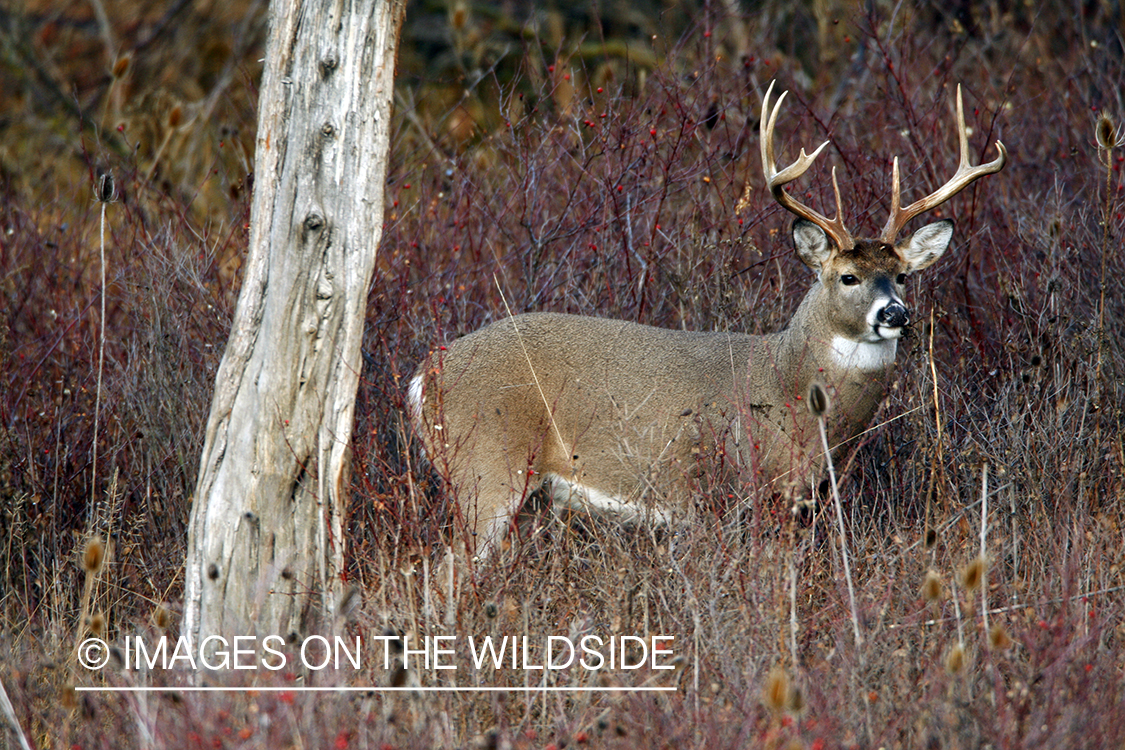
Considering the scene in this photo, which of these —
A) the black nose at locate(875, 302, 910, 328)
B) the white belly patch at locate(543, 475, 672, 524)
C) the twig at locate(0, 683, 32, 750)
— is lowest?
the twig at locate(0, 683, 32, 750)

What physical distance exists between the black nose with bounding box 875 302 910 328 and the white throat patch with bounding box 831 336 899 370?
0.61 ft

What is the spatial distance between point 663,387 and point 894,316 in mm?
922

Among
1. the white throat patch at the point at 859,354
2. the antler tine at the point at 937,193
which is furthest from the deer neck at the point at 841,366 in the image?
the antler tine at the point at 937,193

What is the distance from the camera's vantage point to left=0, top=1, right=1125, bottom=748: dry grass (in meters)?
3.10

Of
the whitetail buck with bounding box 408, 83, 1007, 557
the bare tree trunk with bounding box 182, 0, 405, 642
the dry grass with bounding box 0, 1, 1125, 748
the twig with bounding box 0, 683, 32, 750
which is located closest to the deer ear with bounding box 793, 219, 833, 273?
the whitetail buck with bounding box 408, 83, 1007, 557

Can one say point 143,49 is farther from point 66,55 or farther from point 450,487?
point 450,487

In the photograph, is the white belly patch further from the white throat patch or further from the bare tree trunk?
the bare tree trunk

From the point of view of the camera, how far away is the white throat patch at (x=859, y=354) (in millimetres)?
4766

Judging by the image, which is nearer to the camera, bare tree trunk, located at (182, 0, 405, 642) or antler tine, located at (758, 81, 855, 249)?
bare tree trunk, located at (182, 0, 405, 642)

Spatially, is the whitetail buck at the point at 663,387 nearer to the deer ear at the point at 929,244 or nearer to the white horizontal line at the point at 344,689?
the deer ear at the point at 929,244

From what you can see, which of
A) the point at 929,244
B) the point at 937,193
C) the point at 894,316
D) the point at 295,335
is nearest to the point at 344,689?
the point at 295,335

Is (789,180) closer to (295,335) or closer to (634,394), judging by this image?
(634,394)

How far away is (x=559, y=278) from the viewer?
20.9 feet

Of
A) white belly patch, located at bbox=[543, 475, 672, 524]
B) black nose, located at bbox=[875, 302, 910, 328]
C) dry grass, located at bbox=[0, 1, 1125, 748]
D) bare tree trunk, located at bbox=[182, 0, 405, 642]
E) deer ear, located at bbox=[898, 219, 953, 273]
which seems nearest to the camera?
dry grass, located at bbox=[0, 1, 1125, 748]
